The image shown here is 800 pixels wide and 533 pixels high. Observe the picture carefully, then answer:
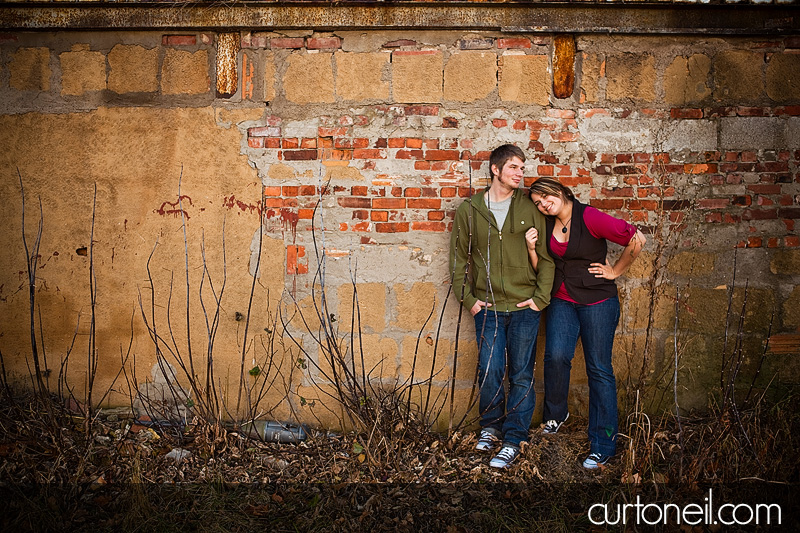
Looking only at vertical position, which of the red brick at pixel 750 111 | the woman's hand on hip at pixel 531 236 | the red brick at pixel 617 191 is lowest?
the woman's hand on hip at pixel 531 236

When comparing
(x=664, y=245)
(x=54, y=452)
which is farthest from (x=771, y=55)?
(x=54, y=452)

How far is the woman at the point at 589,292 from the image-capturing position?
3.48 metres

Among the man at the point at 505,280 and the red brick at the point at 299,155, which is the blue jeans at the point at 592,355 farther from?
the red brick at the point at 299,155

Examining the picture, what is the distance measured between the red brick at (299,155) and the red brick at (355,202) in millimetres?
336

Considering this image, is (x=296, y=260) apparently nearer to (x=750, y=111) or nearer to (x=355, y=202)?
(x=355, y=202)

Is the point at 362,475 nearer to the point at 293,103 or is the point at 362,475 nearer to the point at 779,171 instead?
the point at 293,103

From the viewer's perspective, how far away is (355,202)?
12.6ft

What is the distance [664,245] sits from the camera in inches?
143

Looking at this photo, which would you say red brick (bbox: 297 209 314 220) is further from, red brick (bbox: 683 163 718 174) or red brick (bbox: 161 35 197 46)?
red brick (bbox: 683 163 718 174)

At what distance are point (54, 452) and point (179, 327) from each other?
101 cm

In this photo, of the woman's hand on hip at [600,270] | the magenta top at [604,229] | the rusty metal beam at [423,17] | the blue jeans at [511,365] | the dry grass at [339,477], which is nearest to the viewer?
the dry grass at [339,477]

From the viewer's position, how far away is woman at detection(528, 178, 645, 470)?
348cm

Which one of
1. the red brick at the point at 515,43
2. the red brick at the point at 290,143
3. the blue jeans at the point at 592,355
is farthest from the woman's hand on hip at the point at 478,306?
the red brick at the point at 515,43

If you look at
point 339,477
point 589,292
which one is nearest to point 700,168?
point 589,292
